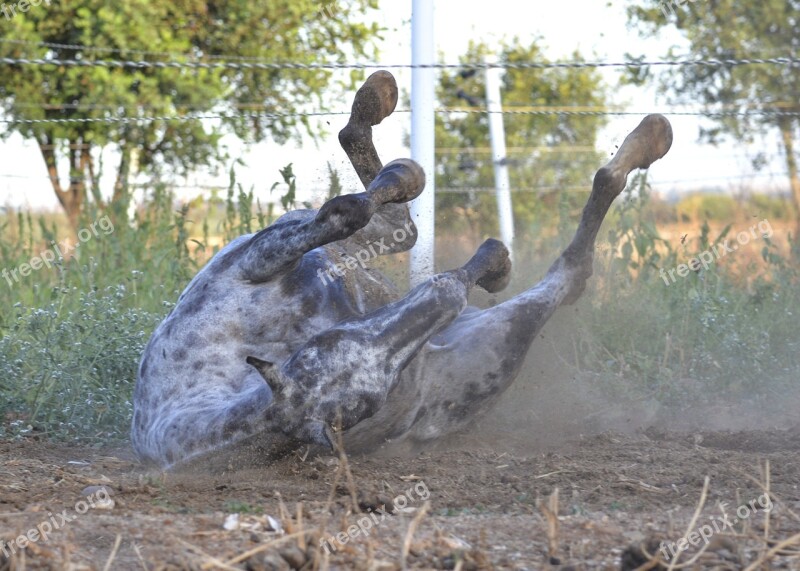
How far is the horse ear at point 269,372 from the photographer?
297 centimetres

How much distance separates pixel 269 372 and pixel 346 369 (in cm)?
30

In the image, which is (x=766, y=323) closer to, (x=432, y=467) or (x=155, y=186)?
(x=432, y=467)

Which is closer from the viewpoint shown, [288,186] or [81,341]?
[81,341]

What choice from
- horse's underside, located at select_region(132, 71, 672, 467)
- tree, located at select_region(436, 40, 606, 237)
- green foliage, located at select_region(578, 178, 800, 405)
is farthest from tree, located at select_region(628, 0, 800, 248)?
horse's underside, located at select_region(132, 71, 672, 467)

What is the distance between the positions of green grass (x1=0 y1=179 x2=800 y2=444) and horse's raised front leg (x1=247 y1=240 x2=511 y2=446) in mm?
1595

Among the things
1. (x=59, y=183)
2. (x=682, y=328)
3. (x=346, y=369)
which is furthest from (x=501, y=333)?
(x=59, y=183)

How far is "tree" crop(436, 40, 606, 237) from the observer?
14516mm

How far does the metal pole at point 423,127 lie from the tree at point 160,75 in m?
6.80

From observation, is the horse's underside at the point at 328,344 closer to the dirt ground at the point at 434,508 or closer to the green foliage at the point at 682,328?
the dirt ground at the point at 434,508

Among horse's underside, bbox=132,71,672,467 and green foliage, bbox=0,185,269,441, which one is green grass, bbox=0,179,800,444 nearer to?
green foliage, bbox=0,185,269,441

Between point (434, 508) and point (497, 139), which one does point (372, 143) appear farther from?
point (497, 139)

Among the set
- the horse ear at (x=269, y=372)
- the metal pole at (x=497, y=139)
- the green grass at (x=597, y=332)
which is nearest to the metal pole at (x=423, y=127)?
the green grass at (x=597, y=332)

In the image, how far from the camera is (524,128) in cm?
1588

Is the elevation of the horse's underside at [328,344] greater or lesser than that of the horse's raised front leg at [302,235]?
lesser
